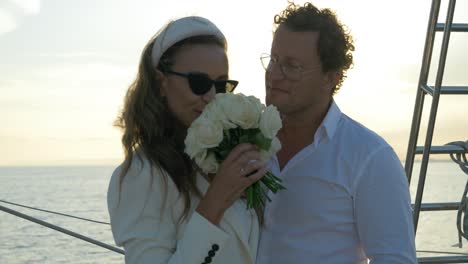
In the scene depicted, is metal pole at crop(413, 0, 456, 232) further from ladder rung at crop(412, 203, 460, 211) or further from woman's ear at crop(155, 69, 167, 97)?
woman's ear at crop(155, 69, 167, 97)

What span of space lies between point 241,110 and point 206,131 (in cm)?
11

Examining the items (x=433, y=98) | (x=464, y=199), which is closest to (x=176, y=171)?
(x=433, y=98)

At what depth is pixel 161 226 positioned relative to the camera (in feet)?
8.10

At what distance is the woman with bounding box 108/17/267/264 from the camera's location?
2428mm

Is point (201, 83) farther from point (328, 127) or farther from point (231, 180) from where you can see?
point (328, 127)

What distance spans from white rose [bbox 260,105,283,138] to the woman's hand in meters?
0.06

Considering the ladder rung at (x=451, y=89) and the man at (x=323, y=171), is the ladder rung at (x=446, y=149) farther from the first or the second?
the man at (x=323, y=171)

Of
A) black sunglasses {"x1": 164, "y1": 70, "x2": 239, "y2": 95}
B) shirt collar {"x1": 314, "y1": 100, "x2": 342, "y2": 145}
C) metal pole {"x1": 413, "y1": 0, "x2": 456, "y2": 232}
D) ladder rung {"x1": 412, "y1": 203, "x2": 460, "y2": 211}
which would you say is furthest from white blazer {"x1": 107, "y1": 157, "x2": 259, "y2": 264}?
ladder rung {"x1": 412, "y1": 203, "x2": 460, "y2": 211}

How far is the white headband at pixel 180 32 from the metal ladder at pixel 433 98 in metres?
1.38

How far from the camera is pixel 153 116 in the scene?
2506 millimetres

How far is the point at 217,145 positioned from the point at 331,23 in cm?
65

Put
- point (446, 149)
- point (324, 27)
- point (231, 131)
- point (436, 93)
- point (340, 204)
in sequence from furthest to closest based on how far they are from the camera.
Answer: point (446, 149) < point (436, 93) < point (324, 27) < point (340, 204) < point (231, 131)

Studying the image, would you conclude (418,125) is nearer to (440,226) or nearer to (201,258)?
(201,258)

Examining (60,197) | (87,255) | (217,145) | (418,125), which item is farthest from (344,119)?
(60,197)
